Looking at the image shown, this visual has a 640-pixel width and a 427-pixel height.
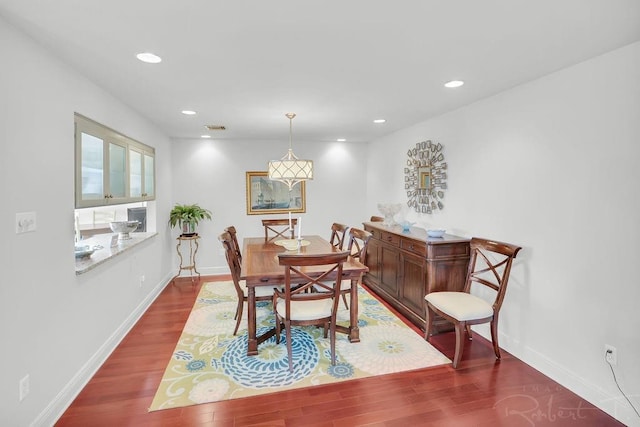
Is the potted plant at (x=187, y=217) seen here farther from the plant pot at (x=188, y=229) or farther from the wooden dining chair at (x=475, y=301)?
the wooden dining chair at (x=475, y=301)

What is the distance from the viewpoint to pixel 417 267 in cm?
341

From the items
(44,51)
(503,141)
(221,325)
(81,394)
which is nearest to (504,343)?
(503,141)

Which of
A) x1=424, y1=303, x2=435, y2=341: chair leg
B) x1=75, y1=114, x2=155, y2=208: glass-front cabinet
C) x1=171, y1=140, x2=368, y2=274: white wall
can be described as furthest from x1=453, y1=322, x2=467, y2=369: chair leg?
x1=171, y1=140, x2=368, y2=274: white wall

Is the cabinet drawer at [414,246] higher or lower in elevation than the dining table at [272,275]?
higher

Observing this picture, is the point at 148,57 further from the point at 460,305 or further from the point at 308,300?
the point at 460,305

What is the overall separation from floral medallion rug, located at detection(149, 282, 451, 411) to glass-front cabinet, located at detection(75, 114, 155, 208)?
1.55m

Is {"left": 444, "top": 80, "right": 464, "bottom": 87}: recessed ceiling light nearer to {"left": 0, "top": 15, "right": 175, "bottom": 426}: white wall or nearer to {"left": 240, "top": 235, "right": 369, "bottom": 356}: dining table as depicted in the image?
{"left": 240, "top": 235, "right": 369, "bottom": 356}: dining table

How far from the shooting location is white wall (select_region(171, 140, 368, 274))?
5.48m

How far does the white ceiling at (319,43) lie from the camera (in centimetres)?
162

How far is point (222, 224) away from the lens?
5.65m

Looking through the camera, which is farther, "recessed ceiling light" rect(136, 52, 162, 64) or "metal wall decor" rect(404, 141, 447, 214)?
"metal wall decor" rect(404, 141, 447, 214)

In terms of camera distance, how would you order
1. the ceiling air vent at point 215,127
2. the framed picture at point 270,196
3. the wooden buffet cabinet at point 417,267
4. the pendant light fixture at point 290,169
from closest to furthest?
the wooden buffet cabinet at point 417,267 < the pendant light fixture at point 290,169 < the ceiling air vent at point 215,127 < the framed picture at point 270,196

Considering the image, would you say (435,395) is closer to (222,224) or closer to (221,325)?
(221,325)

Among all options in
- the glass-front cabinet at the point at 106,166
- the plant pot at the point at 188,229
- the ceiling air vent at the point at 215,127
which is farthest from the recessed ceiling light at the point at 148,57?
the plant pot at the point at 188,229
